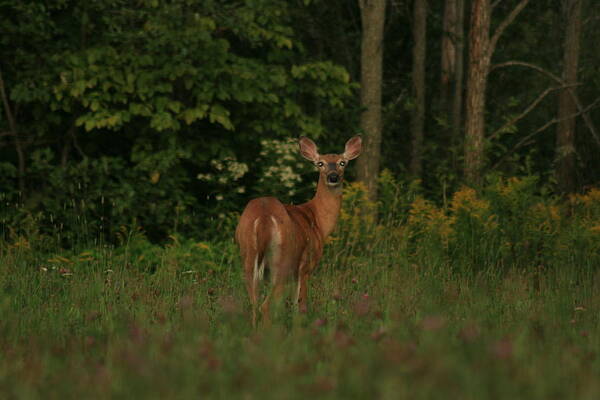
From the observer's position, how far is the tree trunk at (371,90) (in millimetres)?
11109

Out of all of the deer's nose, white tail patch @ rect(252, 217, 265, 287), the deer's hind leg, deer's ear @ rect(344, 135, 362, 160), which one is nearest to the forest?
the deer's hind leg

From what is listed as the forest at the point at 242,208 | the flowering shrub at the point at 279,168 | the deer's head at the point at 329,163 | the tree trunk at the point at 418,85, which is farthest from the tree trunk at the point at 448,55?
the deer's head at the point at 329,163

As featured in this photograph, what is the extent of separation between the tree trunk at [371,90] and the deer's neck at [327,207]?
3.90 metres

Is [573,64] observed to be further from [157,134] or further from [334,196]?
[334,196]

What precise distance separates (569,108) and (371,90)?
516 cm

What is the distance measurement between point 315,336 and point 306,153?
3413 mm

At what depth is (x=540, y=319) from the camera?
5270mm

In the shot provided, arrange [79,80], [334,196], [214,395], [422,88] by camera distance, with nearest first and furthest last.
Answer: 1. [214,395]
2. [334,196]
3. [79,80]
4. [422,88]

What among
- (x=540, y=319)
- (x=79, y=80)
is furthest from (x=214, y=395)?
(x=79, y=80)

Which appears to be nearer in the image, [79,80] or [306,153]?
[306,153]

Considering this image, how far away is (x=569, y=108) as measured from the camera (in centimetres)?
1477

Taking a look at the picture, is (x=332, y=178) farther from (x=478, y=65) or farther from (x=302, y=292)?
(x=478, y=65)

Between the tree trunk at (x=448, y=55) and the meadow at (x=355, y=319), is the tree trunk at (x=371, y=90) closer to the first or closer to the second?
the meadow at (x=355, y=319)

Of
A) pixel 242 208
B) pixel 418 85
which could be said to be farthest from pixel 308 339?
pixel 418 85
